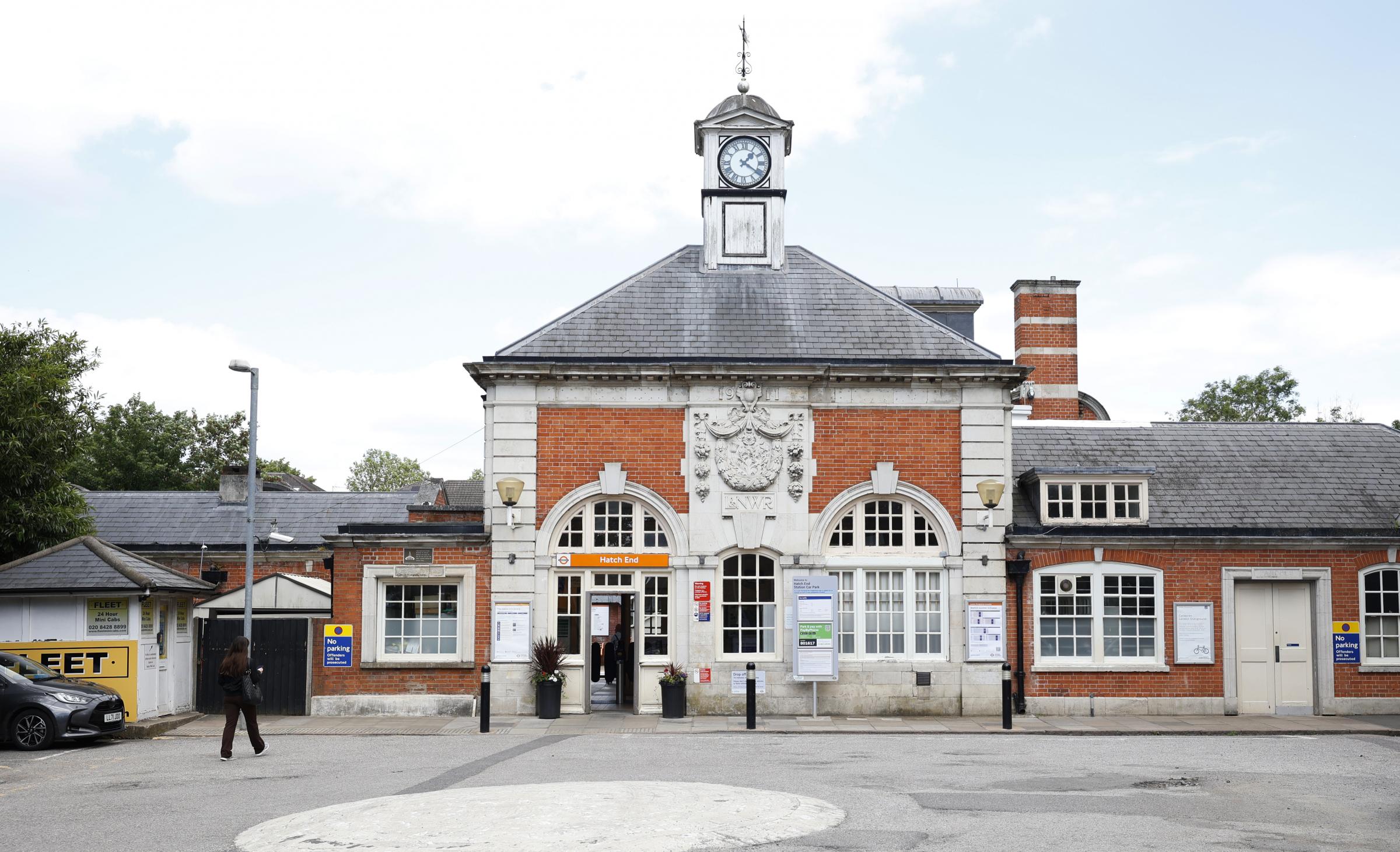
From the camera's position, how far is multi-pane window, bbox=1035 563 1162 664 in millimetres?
21750

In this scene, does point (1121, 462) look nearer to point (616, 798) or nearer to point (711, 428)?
point (711, 428)

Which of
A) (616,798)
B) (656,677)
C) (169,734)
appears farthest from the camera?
(656,677)

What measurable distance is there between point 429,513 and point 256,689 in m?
13.2

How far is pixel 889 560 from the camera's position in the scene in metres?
21.7

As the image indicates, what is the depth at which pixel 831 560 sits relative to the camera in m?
21.7

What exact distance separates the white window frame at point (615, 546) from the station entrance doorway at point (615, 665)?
28.9 inches

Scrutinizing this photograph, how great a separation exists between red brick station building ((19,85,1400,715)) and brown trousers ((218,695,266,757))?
17.3 ft

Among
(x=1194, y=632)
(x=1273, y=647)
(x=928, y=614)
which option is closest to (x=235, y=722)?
(x=928, y=614)

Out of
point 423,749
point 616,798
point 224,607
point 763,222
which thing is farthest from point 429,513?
point 616,798

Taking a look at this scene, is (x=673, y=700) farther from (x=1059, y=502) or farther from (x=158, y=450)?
(x=158, y=450)

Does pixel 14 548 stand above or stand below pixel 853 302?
below

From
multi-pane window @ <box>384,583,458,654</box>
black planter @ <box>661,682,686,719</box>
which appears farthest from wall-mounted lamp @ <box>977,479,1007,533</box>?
multi-pane window @ <box>384,583,458,654</box>

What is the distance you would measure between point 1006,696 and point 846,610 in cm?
338

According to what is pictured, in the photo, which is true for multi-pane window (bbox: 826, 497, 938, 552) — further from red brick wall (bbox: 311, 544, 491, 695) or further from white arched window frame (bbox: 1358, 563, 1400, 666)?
white arched window frame (bbox: 1358, 563, 1400, 666)
